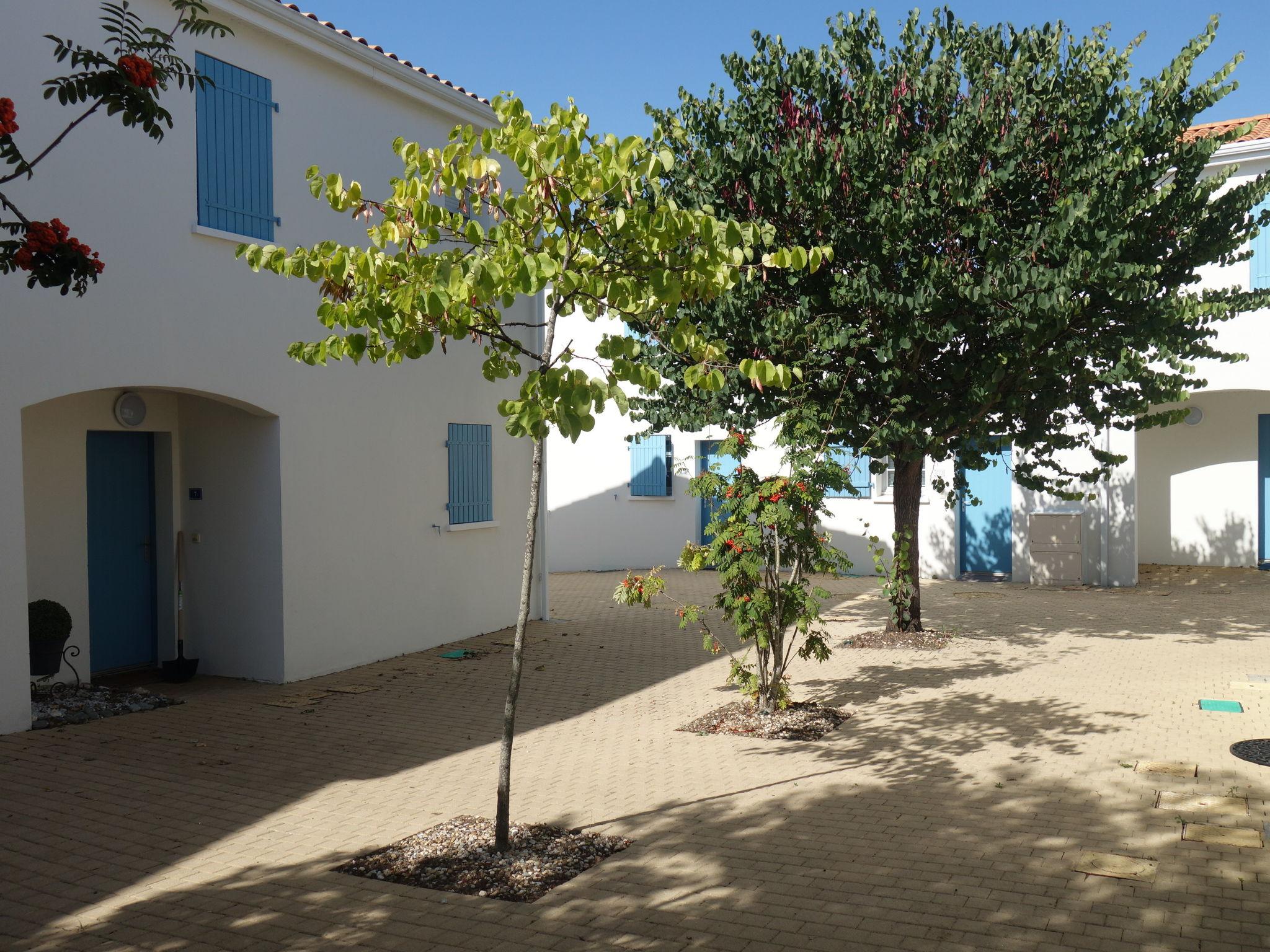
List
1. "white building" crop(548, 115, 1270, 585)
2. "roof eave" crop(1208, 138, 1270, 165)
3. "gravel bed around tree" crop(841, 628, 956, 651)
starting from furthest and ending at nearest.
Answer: "white building" crop(548, 115, 1270, 585)
"roof eave" crop(1208, 138, 1270, 165)
"gravel bed around tree" crop(841, 628, 956, 651)

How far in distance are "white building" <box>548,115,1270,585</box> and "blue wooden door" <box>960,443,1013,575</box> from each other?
20 mm

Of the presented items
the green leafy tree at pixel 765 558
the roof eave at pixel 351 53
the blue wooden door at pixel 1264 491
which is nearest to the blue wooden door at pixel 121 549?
the roof eave at pixel 351 53

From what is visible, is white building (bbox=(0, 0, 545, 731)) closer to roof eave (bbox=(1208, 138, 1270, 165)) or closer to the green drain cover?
the green drain cover

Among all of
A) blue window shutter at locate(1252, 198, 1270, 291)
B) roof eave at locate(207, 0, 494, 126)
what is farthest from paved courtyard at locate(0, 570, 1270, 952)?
blue window shutter at locate(1252, 198, 1270, 291)

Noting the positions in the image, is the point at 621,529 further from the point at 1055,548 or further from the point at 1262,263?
the point at 1262,263

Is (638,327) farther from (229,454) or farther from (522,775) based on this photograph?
(229,454)

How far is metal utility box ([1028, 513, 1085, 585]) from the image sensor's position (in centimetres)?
1694

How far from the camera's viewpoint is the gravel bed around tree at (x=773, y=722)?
7988 mm

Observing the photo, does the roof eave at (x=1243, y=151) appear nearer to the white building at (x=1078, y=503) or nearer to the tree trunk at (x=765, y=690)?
the white building at (x=1078, y=503)

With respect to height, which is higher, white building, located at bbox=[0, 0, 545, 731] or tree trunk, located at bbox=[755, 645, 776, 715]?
white building, located at bbox=[0, 0, 545, 731]

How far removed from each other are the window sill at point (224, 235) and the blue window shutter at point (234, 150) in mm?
39

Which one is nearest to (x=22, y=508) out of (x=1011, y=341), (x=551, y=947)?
(x=551, y=947)

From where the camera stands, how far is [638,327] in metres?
6.10

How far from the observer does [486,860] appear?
5379 mm
